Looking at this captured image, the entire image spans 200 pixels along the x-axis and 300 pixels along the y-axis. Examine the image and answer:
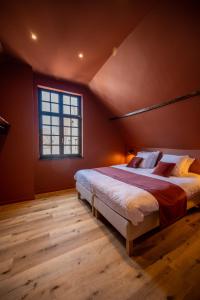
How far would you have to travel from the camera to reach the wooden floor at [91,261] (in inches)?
45.5

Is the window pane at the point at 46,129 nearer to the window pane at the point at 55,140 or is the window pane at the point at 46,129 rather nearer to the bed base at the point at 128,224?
the window pane at the point at 55,140

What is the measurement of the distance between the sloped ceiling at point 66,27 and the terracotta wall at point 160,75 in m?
0.24

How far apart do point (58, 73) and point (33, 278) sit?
3492mm

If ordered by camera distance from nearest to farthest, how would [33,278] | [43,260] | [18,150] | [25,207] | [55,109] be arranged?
[33,278], [43,260], [25,207], [18,150], [55,109]

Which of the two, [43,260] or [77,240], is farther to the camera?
[77,240]

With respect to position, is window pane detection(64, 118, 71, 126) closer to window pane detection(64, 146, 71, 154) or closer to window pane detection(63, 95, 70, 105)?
window pane detection(63, 95, 70, 105)

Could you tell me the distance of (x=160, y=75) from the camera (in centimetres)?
247

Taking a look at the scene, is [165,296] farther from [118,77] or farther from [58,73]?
[58,73]

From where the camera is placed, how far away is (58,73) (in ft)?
10.3

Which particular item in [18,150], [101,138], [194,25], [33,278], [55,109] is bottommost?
[33,278]

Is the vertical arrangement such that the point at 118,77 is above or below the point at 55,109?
above

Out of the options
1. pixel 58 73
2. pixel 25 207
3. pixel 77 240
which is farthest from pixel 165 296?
pixel 58 73

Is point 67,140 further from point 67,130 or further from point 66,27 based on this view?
point 66,27

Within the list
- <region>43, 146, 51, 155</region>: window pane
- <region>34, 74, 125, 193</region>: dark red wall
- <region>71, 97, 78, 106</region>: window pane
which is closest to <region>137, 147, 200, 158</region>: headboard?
<region>34, 74, 125, 193</region>: dark red wall
